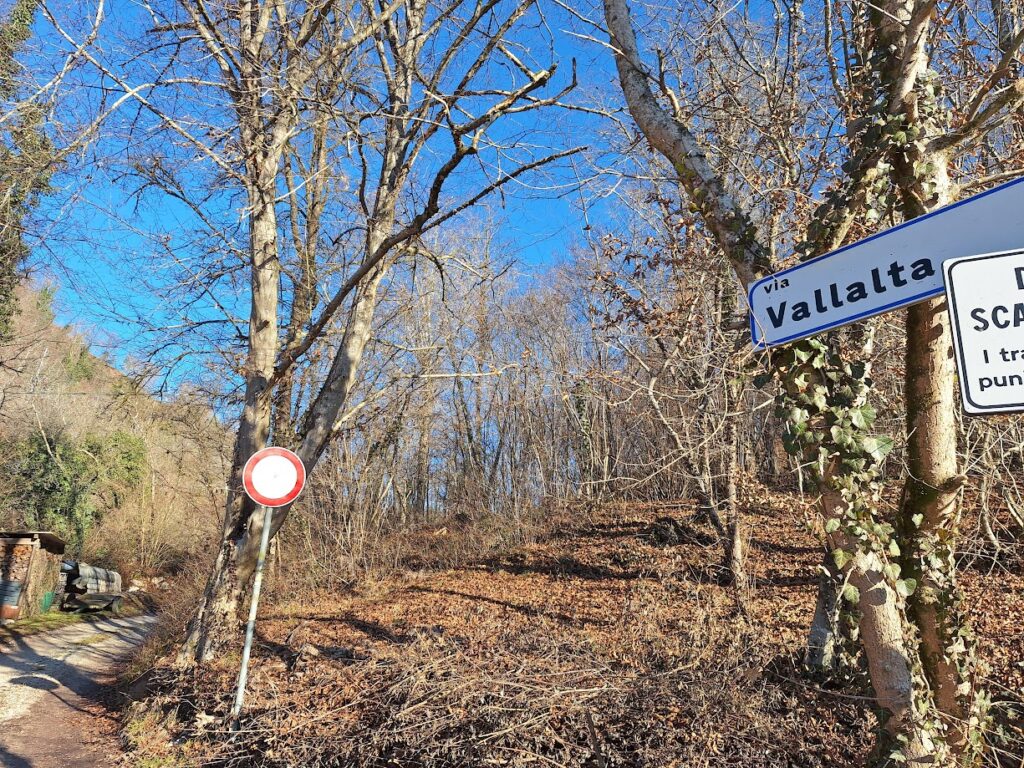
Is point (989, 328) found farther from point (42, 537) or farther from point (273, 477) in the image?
point (42, 537)

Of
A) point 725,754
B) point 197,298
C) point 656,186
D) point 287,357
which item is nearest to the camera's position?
point 725,754

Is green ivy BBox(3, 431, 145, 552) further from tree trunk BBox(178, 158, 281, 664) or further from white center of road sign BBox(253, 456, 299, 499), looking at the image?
white center of road sign BBox(253, 456, 299, 499)

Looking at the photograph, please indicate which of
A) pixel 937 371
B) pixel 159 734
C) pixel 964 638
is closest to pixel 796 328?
pixel 937 371

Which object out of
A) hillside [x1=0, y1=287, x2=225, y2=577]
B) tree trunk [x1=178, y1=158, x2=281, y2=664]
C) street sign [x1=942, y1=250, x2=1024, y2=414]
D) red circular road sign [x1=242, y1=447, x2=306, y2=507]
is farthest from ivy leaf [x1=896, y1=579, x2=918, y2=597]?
hillside [x1=0, y1=287, x2=225, y2=577]

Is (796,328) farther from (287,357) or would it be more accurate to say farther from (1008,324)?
(287,357)

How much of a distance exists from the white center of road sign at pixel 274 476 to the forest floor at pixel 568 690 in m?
1.79

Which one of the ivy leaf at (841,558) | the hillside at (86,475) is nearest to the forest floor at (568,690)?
the ivy leaf at (841,558)

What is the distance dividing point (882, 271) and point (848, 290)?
0.13 meters

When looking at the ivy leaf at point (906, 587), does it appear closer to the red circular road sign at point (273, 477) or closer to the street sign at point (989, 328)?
the street sign at point (989, 328)

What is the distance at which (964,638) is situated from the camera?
2.91 metres

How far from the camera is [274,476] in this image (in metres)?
6.67

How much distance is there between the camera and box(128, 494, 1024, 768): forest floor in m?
4.28

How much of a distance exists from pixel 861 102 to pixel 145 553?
30.4m

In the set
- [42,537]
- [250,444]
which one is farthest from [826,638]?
[42,537]
